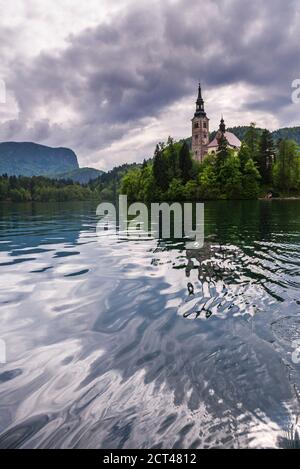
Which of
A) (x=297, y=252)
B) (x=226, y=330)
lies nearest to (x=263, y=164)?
(x=297, y=252)

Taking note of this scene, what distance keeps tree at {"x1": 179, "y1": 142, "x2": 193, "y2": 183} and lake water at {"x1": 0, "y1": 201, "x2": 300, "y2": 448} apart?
109 metres

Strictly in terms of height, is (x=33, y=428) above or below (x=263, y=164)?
below

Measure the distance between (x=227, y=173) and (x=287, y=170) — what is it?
67.2 feet

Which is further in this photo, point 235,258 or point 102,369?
point 235,258

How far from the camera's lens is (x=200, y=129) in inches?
6634

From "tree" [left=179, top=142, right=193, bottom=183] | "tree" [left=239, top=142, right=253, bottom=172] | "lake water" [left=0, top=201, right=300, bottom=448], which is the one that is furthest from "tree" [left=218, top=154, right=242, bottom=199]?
"lake water" [left=0, top=201, right=300, bottom=448]

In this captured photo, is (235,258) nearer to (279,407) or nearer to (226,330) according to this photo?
(226,330)

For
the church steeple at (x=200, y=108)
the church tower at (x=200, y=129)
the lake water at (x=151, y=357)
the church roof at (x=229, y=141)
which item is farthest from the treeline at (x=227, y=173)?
the lake water at (x=151, y=357)

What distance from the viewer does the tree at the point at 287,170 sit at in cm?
10744

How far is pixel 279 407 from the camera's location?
528 cm

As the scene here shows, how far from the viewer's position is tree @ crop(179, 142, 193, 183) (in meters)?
121

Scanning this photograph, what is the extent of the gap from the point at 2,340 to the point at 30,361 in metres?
1.59

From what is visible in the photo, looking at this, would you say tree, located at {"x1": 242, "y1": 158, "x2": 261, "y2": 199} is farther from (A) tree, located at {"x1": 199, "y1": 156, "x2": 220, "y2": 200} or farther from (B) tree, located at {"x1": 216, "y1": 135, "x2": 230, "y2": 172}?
(B) tree, located at {"x1": 216, "y1": 135, "x2": 230, "y2": 172}

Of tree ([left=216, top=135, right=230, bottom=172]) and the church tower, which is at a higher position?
the church tower
